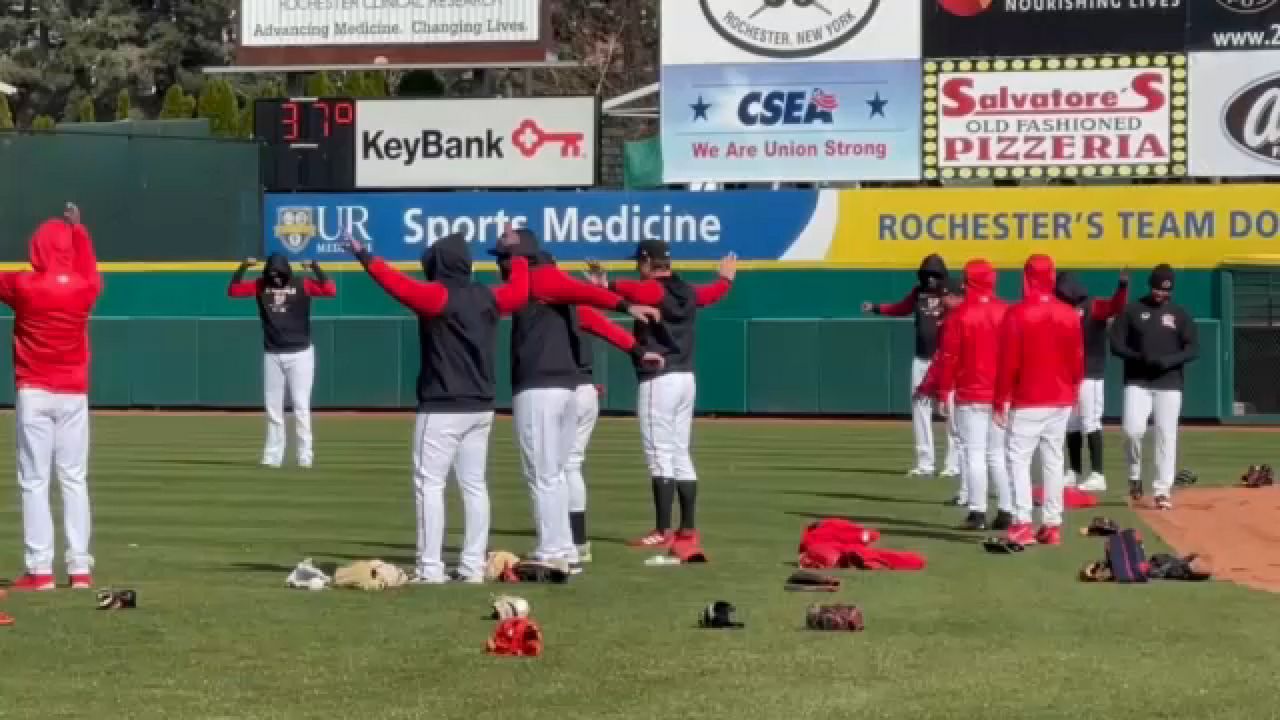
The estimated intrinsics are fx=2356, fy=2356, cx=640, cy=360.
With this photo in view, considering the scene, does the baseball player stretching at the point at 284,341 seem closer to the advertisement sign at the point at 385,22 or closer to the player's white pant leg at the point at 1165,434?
the player's white pant leg at the point at 1165,434

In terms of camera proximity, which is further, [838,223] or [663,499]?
[838,223]

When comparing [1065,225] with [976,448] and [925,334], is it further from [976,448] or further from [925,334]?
[976,448]

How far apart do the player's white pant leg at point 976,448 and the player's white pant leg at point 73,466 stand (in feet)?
22.2

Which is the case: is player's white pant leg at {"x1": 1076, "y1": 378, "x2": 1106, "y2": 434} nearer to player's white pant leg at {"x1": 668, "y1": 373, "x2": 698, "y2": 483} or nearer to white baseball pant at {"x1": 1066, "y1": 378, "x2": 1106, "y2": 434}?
white baseball pant at {"x1": 1066, "y1": 378, "x2": 1106, "y2": 434}

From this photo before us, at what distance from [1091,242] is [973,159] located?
2156 mm

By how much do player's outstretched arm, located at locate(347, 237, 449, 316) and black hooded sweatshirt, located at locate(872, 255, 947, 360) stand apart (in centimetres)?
815

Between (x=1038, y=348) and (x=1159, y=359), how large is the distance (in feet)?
11.5

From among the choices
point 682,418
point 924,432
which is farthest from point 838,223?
point 682,418

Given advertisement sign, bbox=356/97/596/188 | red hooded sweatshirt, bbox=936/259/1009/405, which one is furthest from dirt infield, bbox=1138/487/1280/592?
advertisement sign, bbox=356/97/596/188

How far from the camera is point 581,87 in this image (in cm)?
5881

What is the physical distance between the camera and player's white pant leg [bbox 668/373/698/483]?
15.1 m

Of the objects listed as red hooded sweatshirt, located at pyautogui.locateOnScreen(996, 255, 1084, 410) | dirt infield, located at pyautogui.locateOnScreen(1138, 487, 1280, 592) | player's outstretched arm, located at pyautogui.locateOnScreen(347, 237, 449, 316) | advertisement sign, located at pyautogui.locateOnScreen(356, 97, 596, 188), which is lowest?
dirt infield, located at pyautogui.locateOnScreen(1138, 487, 1280, 592)

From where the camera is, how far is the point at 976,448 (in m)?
17.0

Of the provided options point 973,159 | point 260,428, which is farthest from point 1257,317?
point 260,428
